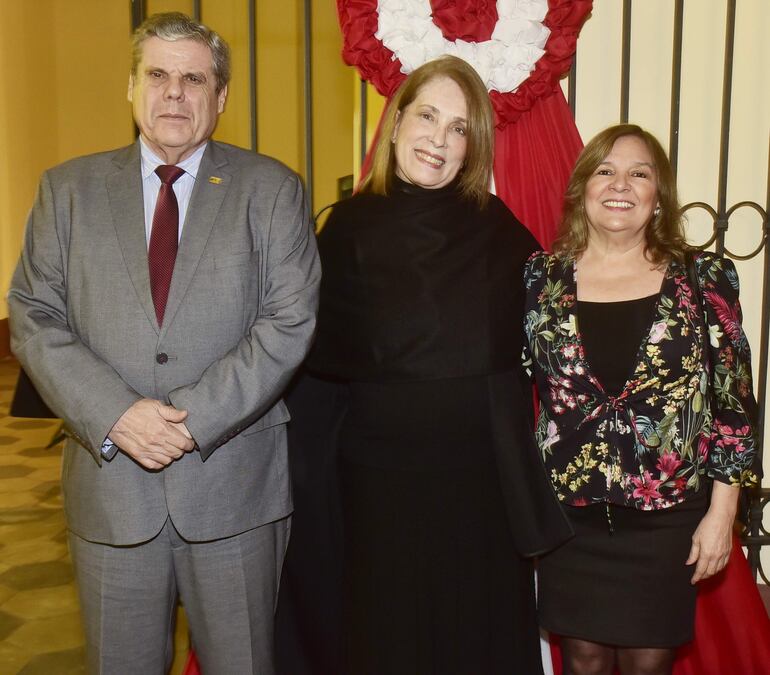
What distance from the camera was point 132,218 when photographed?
174 centimetres

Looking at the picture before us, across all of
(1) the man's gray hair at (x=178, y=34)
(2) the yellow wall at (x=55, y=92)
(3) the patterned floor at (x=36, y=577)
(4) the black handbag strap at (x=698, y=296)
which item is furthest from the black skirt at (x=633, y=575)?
(2) the yellow wall at (x=55, y=92)

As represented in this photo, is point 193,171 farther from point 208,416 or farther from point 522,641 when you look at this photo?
point 522,641

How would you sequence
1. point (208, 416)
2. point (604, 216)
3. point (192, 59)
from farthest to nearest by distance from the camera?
point (604, 216)
point (192, 59)
point (208, 416)

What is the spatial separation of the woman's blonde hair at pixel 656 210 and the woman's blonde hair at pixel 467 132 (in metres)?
0.22

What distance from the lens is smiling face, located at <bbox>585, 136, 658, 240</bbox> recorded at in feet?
6.23

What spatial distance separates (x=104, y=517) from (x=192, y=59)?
99 cm

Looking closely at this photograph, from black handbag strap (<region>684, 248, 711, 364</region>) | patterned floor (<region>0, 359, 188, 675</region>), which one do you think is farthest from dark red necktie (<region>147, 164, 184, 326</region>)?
patterned floor (<region>0, 359, 188, 675</region>)

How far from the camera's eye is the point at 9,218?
25.7ft

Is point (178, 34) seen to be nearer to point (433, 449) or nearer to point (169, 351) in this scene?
point (169, 351)

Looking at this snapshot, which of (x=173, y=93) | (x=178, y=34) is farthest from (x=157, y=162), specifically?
(x=178, y=34)

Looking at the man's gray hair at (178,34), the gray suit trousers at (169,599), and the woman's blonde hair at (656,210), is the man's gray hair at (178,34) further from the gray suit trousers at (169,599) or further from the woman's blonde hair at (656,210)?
the gray suit trousers at (169,599)

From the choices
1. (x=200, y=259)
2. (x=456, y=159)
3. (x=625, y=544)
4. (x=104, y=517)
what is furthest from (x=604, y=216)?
(x=104, y=517)

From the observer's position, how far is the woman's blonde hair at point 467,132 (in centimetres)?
201

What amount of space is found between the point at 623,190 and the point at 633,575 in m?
0.87
